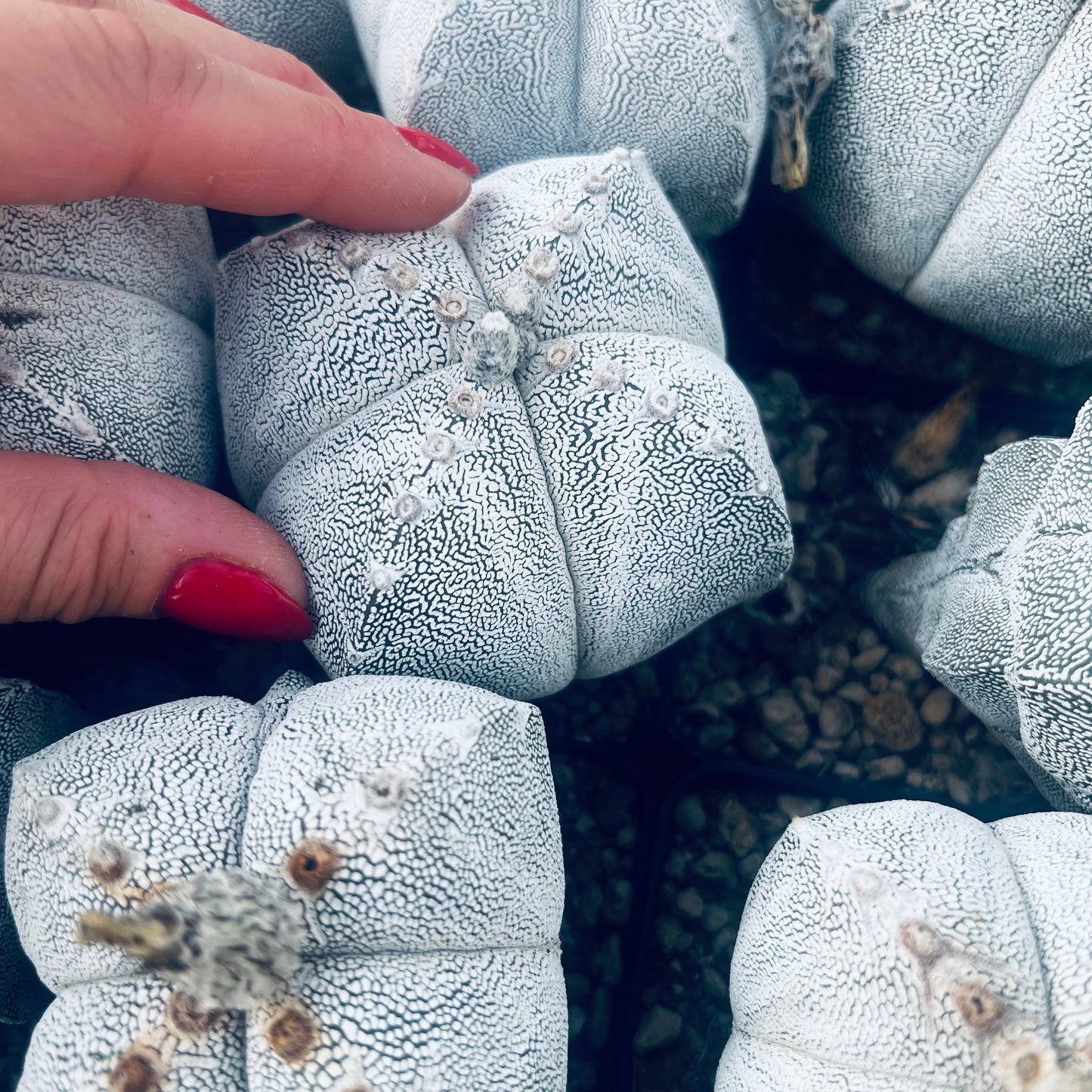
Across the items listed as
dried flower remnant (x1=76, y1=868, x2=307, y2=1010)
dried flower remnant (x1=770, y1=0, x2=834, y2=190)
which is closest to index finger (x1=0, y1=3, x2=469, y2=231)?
dried flower remnant (x1=770, y1=0, x2=834, y2=190)

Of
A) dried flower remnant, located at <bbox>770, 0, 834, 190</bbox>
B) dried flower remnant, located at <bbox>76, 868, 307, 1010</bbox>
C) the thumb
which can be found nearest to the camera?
dried flower remnant, located at <bbox>76, 868, 307, 1010</bbox>

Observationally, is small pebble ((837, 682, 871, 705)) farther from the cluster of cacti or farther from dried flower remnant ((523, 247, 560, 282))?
dried flower remnant ((523, 247, 560, 282))

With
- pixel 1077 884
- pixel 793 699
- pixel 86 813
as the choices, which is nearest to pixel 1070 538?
pixel 1077 884

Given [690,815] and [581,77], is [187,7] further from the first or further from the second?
[690,815]

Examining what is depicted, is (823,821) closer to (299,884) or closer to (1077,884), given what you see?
(1077,884)

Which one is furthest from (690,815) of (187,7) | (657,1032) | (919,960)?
(187,7)

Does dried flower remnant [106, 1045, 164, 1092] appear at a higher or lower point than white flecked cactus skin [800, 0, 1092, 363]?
lower
